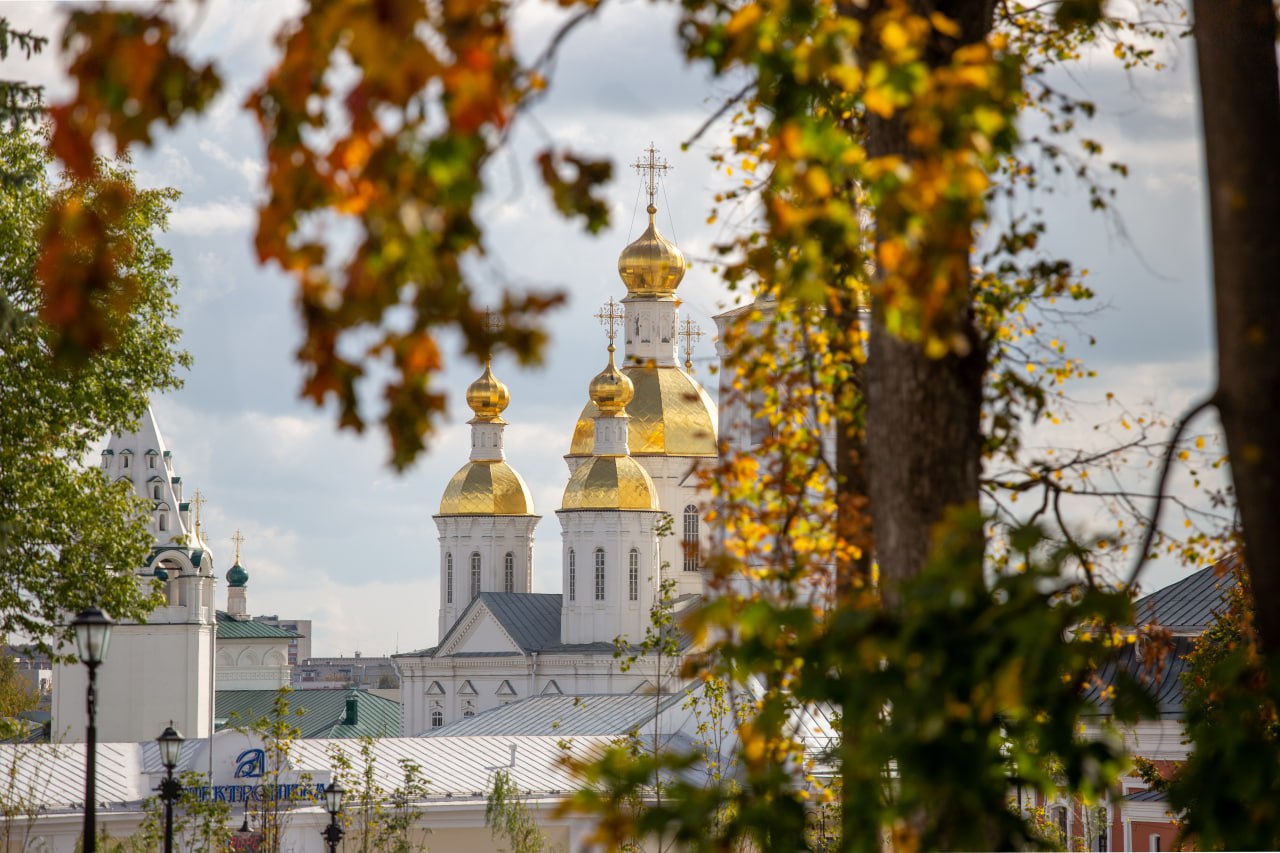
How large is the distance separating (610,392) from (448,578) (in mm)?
15187

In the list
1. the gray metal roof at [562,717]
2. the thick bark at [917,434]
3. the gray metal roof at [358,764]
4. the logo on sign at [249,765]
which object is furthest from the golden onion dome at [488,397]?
the thick bark at [917,434]

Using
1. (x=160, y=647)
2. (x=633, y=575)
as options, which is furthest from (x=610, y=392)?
(x=160, y=647)

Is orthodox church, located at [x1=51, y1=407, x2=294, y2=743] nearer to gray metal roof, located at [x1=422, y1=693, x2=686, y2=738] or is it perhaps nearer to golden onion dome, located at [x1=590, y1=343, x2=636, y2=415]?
gray metal roof, located at [x1=422, y1=693, x2=686, y2=738]

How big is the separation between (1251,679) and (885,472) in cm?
191

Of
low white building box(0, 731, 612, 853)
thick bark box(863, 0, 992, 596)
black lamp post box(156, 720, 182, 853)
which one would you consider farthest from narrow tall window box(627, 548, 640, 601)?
thick bark box(863, 0, 992, 596)

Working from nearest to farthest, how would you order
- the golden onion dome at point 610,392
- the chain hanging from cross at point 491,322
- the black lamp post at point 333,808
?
the chain hanging from cross at point 491,322 < the black lamp post at point 333,808 < the golden onion dome at point 610,392

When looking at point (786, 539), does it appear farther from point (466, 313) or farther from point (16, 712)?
point (16, 712)

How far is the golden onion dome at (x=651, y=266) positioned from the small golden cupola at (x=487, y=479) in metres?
8.16

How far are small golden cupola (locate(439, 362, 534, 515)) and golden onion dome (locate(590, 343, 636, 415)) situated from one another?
763 cm

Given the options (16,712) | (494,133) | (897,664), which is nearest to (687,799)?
(897,664)

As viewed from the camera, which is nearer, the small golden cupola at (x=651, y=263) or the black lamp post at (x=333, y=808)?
the black lamp post at (x=333, y=808)

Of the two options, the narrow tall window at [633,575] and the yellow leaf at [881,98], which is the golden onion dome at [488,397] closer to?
the narrow tall window at [633,575]

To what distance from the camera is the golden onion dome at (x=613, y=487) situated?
3219 inches

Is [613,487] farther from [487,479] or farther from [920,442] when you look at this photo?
[920,442]
